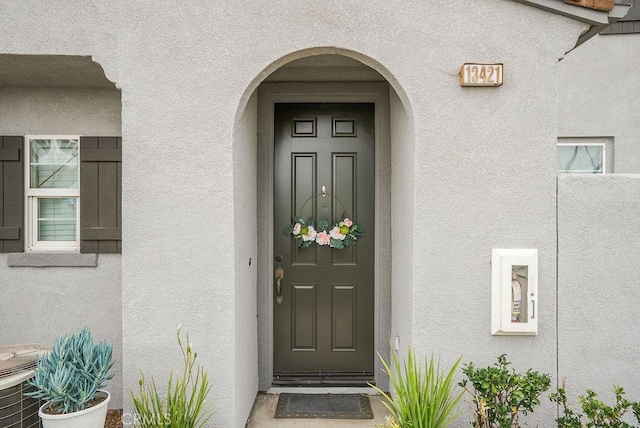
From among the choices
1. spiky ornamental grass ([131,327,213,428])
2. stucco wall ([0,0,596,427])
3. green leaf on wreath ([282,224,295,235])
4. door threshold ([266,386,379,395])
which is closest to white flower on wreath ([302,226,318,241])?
green leaf on wreath ([282,224,295,235])

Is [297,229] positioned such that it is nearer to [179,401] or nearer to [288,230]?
[288,230]

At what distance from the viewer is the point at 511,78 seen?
291cm

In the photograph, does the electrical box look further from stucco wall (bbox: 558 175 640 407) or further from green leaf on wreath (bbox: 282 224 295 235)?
green leaf on wreath (bbox: 282 224 295 235)

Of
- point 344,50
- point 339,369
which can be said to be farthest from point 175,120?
point 339,369

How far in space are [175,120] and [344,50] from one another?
130cm

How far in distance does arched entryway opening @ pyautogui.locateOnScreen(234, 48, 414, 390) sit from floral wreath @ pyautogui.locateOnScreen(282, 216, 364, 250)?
0.36 ft

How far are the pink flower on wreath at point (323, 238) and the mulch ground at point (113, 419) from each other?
2264mm

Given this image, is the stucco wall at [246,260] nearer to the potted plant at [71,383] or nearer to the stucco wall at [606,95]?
the potted plant at [71,383]

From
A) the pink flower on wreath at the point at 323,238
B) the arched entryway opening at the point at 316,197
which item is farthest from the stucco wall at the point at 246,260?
the pink flower on wreath at the point at 323,238

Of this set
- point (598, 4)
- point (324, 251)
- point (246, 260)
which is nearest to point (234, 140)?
point (246, 260)

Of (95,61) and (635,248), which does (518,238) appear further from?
(95,61)

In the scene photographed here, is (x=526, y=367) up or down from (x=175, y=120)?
down

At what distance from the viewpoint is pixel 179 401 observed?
2641 millimetres

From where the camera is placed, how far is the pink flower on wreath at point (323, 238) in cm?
408
